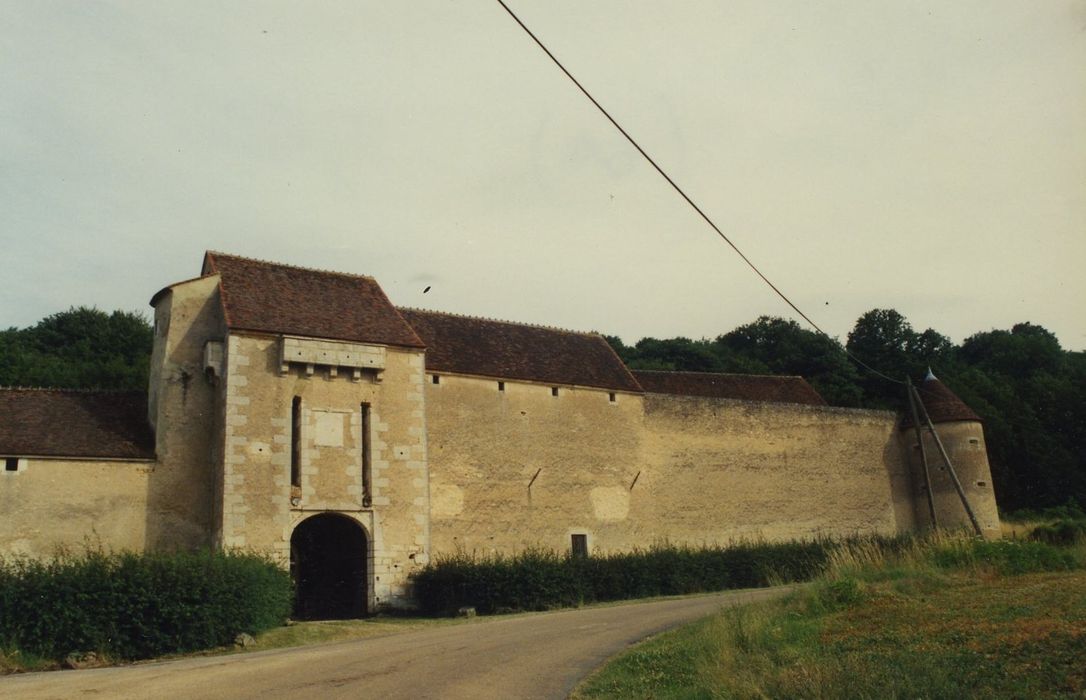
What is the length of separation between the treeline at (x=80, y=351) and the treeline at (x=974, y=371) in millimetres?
27161

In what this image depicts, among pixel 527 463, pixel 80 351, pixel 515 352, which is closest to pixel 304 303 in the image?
pixel 515 352

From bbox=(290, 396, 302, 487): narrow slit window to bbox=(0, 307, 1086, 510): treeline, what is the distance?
16.7 m

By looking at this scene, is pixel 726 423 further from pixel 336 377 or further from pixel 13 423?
pixel 13 423

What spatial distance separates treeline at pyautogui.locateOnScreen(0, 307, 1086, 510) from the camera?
42844 mm

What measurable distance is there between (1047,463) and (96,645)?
4289cm

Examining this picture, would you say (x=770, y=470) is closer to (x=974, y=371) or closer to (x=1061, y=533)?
(x=1061, y=533)

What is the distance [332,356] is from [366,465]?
2.78 m

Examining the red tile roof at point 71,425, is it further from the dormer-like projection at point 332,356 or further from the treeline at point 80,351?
the treeline at point 80,351

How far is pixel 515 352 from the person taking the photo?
27922 millimetres

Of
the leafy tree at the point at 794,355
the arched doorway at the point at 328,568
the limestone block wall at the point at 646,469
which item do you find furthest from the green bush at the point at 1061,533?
the leafy tree at the point at 794,355

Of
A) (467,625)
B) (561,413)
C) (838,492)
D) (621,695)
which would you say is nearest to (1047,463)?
(838,492)

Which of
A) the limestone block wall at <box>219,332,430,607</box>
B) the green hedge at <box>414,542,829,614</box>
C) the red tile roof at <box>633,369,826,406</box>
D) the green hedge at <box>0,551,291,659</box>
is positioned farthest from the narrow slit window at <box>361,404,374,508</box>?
the red tile roof at <box>633,369,826,406</box>

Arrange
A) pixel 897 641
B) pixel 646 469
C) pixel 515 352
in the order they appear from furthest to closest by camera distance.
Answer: pixel 646 469
pixel 515 352
pixel 897 641

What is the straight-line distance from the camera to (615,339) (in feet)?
214
